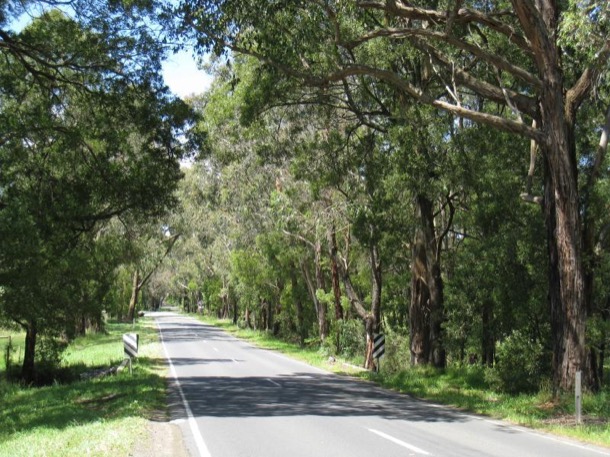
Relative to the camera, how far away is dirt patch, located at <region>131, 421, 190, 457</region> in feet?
31.8

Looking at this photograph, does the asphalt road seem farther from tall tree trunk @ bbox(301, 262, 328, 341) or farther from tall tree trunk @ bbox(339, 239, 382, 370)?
tall tree trunk @ bbox(301, 262, 328, 341)

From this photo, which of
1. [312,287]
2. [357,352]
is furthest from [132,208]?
[312,287]

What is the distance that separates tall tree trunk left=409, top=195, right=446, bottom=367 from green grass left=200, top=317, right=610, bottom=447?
4.38 feet

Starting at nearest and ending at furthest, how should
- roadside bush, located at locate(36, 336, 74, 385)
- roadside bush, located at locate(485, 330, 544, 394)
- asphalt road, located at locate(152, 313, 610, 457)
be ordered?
asphalt road, located at locate(152, 313, 610, 457) → roadside bush, located at locate(485, 330, 544, 394) → roadside bush, located at locate(36, 336, 74, 385)

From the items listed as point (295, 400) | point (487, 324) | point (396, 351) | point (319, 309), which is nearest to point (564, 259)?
point (295, 400)

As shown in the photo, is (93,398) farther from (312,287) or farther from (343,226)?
(312,287)

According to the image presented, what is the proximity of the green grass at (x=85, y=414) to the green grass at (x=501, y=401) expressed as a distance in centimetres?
690

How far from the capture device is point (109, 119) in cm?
1744

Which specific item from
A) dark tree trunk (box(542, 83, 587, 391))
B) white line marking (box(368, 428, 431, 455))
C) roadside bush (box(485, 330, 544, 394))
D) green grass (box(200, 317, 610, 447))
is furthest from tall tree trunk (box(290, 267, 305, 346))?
white line marking (box(368, 428, 431, 455))

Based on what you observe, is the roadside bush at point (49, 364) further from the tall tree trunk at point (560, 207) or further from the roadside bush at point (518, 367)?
the tall tree trunk at point (560, 207)

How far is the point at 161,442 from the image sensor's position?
10648mm

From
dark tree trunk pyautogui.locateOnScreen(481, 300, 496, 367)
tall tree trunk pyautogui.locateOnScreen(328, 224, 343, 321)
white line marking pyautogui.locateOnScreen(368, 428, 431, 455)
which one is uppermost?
tall tree trunk pyautogui.locateOnScreen(328, 224, 343, 321)

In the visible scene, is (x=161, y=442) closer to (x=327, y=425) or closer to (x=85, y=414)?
(x=327, y=425)

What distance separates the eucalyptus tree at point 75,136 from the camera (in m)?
15.7
